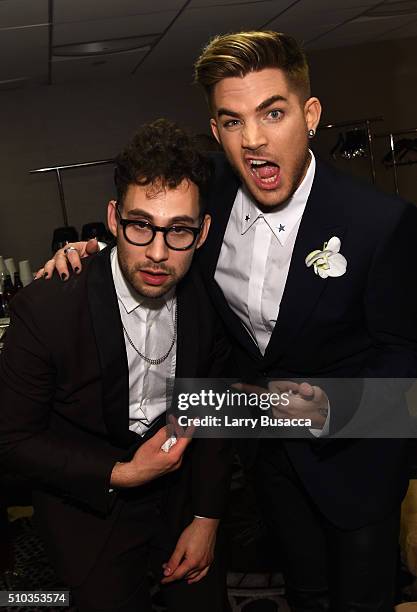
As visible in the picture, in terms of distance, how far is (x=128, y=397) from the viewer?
1.62 meters

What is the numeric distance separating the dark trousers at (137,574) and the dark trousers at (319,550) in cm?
22

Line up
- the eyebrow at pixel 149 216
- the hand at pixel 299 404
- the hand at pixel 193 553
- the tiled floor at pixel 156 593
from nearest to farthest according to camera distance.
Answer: the eyebrow at pixel 149 216, the hand at pixel 299 404, the hand at pixel 193 553, the tiled floor at pixel 156 593

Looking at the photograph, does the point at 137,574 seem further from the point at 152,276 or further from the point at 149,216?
the point at 149,216

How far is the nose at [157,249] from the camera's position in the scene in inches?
60.0

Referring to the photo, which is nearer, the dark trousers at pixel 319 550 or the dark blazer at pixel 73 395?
the dark blazer at pixel 73 395

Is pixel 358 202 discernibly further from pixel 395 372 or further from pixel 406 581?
pixel 406 581

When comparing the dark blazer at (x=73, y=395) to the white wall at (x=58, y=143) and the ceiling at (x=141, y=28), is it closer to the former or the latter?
the ceiling at (x=141, y=28)

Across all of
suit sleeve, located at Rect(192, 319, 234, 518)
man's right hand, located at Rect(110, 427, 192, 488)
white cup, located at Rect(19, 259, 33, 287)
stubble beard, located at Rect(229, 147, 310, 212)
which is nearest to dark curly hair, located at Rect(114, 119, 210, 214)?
stubble beard, located at Rect(229, 147, 310, 212)

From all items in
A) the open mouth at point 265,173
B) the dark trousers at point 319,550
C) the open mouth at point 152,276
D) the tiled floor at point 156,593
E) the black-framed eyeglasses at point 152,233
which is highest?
the open mouth at point 265,173

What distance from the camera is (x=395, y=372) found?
5.16ft

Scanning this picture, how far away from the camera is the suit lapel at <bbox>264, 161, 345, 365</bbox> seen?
5.27ft

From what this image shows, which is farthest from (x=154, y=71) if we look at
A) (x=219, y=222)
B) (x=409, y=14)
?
(x=219, y=222)

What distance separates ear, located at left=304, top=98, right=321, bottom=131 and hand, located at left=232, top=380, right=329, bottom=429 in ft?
2.09

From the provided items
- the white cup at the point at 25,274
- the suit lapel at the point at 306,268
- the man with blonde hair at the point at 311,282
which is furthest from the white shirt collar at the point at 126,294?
the white cup at the point at 25,274
